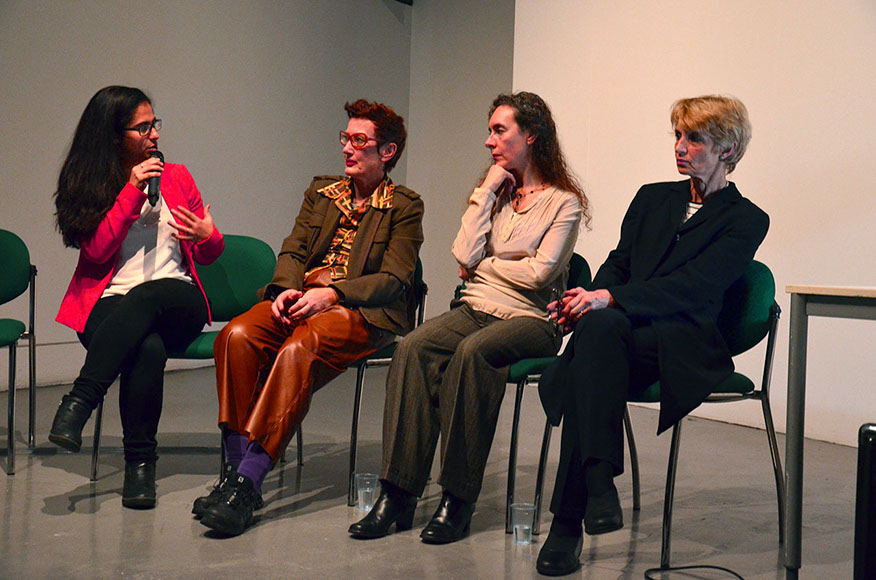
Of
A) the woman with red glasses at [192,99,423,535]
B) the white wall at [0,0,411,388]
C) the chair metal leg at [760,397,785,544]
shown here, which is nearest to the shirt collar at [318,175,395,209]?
the woman with red glasses at [192,99,423,535]

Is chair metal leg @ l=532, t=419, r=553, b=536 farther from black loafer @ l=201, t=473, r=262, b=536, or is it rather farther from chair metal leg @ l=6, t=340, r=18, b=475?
chair metal leg @ l=6, t=340, r=18, b=475

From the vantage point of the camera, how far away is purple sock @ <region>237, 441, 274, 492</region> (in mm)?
2480

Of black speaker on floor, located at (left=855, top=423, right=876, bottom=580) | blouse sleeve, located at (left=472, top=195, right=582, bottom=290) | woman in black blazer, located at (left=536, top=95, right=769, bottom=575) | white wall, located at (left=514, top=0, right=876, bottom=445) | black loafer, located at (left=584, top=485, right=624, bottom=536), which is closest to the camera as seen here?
black speaker on floor, located at (left=855, top=423, right=876, bottom=580)

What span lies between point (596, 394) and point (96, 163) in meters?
1.76

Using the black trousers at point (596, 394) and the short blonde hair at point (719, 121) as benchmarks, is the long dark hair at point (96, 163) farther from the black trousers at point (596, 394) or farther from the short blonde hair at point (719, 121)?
the short blonde hair at point (719, 121)

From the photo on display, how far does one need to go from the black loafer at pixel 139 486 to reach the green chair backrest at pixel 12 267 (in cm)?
93

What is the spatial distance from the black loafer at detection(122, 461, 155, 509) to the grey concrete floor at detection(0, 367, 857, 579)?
40 millimetres

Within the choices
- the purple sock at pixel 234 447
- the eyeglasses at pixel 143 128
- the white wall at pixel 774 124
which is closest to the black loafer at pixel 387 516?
the purple sock at pixel 234 447

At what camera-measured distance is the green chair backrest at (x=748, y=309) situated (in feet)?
7.88

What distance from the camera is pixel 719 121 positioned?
97.1 inches

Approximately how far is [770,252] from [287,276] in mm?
2398

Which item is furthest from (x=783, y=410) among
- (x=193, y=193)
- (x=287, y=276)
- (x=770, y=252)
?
(x=193, y=193)

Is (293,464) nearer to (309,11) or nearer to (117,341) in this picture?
(117,341)

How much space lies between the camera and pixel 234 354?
2.65m
